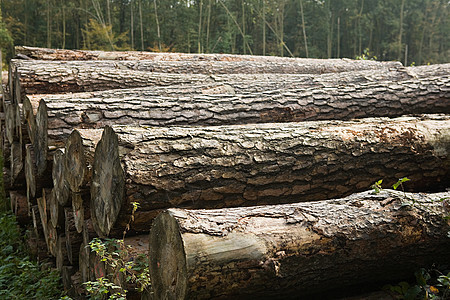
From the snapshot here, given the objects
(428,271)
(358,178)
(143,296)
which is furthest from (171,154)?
(428,271)

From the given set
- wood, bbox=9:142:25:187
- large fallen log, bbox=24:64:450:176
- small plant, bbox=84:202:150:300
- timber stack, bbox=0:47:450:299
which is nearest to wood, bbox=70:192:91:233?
timber stack, bbox=0:47:450:299

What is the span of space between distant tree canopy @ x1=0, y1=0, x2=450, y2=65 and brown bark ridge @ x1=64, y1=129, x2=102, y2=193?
1616 cm

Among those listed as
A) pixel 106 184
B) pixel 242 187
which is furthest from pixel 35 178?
pixel 242 187

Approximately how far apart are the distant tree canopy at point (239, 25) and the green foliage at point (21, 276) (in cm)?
1475

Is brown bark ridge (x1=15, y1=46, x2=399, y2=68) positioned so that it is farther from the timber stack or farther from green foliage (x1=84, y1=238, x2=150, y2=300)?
green foliage (x1=84, y1=238, x2=150, y2=300)

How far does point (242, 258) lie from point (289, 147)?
1064mm

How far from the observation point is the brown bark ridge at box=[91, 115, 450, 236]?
94.5 inches

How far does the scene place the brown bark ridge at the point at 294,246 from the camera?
185 centimetres

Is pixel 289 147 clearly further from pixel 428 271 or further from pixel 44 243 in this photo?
pixel 44 243

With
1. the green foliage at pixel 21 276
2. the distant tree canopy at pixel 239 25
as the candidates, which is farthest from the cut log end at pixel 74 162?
the distant tree canopy at pixel 239 25

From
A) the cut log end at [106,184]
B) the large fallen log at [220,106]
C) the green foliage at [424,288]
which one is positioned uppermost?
the large fallen log at [220,106]

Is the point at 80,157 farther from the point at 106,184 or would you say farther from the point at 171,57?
the point at 171,57

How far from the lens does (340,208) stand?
226 cm

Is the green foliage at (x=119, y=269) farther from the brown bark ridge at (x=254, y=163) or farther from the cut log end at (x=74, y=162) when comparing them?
the cut log end at (x=74, y=162)
